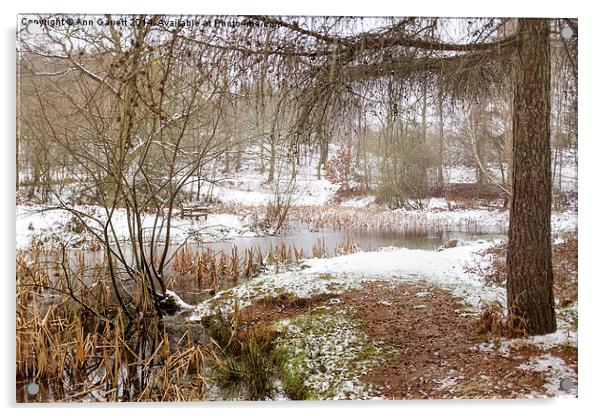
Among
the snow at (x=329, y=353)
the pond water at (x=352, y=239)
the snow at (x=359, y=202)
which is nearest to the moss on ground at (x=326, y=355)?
the snow at (x=329, y=353)

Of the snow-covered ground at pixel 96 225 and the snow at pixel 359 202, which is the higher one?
the snow at pixel 359 202

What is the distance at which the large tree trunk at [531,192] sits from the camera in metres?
2.94

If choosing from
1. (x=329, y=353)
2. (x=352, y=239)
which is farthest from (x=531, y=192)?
(x=329, y=353)

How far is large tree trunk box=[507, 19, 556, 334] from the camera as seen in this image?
2.94 meters

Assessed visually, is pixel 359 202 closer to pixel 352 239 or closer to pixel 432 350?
pixel 352 239

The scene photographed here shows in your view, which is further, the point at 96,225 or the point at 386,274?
the point at 386,274

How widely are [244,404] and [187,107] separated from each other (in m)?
1.62

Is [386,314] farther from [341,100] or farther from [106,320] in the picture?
[106,320]

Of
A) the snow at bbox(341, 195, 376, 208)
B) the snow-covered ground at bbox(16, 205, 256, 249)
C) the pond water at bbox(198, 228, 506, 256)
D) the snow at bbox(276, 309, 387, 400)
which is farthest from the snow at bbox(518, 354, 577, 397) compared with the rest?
the snow-covered ground at bbox(16, 205, 256, 249)

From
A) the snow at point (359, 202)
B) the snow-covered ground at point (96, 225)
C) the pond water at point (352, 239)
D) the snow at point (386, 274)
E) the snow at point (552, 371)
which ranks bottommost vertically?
the snow at point (552, 371)

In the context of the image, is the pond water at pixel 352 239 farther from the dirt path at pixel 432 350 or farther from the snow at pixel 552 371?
the snow at pixel 552 371

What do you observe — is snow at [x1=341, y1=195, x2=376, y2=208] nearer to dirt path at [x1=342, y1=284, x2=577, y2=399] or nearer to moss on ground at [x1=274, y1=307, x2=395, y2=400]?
dirt path at [x1=342, y1=284, x2=577, y2=399]

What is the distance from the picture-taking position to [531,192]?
2.97m
